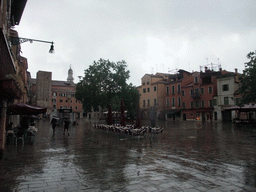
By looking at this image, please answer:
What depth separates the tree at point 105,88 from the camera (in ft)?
114

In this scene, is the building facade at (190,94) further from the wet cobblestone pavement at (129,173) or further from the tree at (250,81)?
the wet cobblestone pavement at (129,173)

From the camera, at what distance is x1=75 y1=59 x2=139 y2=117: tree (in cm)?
3478

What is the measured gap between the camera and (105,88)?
36625mm

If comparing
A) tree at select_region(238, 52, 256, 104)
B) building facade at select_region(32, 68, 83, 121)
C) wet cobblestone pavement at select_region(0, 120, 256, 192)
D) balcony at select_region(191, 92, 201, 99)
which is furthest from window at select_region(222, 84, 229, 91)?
wet cobblestone pavement at select_region(0, 120, 256, 192)

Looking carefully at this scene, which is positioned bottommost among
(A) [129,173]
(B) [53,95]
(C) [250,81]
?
(A) [129,173]

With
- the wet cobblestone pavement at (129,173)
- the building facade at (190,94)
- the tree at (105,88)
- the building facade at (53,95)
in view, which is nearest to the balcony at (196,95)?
the building facade at (190,94)

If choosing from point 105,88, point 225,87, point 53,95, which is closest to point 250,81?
point 225,87

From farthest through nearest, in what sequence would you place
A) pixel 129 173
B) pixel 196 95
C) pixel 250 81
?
pixel 196 95, pixel 250 81, pixel 129 173

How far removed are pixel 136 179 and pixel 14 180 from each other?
281cm

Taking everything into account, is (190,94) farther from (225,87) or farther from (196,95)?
(225,87)

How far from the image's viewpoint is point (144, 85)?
5969 centimetres

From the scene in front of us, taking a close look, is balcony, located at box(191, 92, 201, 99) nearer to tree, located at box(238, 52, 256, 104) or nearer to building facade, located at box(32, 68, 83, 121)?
tree, located at box(238, 52, 256, 104)

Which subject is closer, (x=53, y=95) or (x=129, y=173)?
(x=129, y=173)

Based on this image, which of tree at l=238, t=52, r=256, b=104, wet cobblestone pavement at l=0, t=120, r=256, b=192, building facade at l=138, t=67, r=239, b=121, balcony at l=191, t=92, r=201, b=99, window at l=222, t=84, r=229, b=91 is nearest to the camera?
wet cobblestone pavement at l=0, t=120, r=256, b=192
